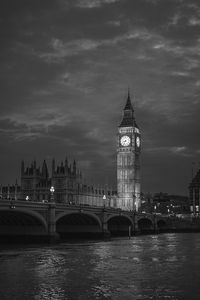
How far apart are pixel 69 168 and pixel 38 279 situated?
15695 centimetres

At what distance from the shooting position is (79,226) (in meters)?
117

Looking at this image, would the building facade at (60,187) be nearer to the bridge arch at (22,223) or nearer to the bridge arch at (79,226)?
the bridge arch at (79,226)

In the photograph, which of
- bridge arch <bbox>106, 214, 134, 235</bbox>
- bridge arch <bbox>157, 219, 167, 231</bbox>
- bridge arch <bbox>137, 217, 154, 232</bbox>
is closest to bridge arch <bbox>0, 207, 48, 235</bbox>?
bridge arch <bbox>106, 214, 134, 235</bbox>

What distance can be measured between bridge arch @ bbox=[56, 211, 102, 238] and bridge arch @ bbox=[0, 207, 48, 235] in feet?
50.2

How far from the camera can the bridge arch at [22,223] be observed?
3310 inches

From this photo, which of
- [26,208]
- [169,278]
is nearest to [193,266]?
[169,278]

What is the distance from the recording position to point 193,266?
49.2 metres

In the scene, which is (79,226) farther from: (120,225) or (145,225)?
(145,225)

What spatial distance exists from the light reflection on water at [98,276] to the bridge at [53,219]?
22618 mm

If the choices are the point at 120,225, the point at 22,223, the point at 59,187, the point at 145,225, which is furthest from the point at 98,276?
the point at 59,187

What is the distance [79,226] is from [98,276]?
245ft

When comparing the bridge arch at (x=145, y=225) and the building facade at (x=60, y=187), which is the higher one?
the building facade at (x=60, y=187)

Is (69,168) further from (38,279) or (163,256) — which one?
(38,279)

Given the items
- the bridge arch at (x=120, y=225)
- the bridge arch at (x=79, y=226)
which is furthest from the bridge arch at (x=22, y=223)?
the bridge arch at (x=120, y=225)
